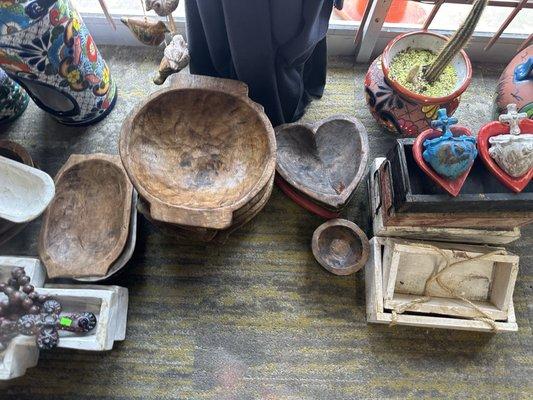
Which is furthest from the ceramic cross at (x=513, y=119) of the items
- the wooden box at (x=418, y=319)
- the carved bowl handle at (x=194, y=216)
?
the carved bowl handle at (x=194, y=216)

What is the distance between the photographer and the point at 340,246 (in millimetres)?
1376

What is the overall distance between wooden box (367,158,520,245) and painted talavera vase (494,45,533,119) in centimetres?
35

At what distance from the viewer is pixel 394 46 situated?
1369mm

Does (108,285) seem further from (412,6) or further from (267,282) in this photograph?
(412,6)

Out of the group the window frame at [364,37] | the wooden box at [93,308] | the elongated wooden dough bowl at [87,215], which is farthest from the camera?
the window frame at [364,37]

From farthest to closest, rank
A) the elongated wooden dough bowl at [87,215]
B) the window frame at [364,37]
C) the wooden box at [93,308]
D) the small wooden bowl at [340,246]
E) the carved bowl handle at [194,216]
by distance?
the window frame at [364,37] < the small wooden bowl at [340,246] < the elongated wooden dough bowl at [87,215] < the wooden box at [93,308] < the carved bowl handle at [194,216]

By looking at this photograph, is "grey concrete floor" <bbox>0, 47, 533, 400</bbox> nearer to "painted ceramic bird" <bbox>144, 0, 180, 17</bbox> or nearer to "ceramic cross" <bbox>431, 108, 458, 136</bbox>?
"ceramic cross" <bbox>431, 108, 458, 136</bbox>

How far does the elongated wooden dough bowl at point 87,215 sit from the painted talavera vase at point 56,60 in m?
0.22

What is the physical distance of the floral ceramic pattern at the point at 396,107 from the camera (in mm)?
1332

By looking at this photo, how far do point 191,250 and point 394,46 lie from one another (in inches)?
34.6

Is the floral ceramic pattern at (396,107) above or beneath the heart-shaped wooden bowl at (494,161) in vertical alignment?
beneath

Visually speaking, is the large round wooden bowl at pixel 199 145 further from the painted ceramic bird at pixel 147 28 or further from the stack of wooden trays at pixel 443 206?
the stack of wooden trays at pixel 443 206

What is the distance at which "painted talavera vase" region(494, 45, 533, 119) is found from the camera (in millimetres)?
1287

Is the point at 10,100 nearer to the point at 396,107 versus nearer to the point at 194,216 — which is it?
the point at 194,216
